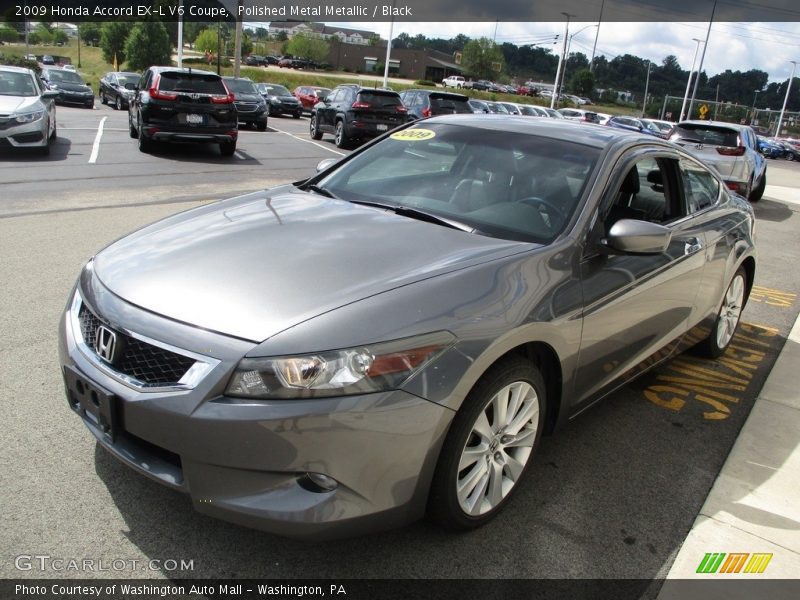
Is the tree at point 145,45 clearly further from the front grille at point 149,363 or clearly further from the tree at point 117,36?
the front grille at point 149,363

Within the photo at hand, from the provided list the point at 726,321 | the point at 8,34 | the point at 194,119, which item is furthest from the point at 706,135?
the point at 8,34

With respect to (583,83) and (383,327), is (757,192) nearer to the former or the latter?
(383,327)

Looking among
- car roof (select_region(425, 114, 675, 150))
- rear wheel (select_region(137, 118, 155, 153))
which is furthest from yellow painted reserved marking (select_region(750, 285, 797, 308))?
rear wheel (select_region(137, 118, 155, 153))

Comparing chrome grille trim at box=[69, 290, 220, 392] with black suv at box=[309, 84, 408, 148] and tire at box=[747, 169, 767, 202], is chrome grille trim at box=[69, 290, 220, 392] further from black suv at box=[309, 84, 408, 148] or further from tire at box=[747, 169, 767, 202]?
tire at box=[747, 169, 767, 202]

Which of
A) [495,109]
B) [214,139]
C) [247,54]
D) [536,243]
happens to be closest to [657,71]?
[247,54]

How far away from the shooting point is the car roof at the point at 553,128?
3641 mm

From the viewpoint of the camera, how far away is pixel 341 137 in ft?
59.5

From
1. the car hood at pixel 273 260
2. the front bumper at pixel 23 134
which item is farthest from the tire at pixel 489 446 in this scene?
the front bumper at pixel 23 134

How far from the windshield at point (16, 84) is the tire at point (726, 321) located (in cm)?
1245

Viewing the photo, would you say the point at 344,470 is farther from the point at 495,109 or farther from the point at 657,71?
the point at 657,71

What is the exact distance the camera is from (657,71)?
145 meters

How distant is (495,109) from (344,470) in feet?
87.8

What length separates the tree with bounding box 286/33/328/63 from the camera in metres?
109

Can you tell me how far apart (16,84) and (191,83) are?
10.3 feet
